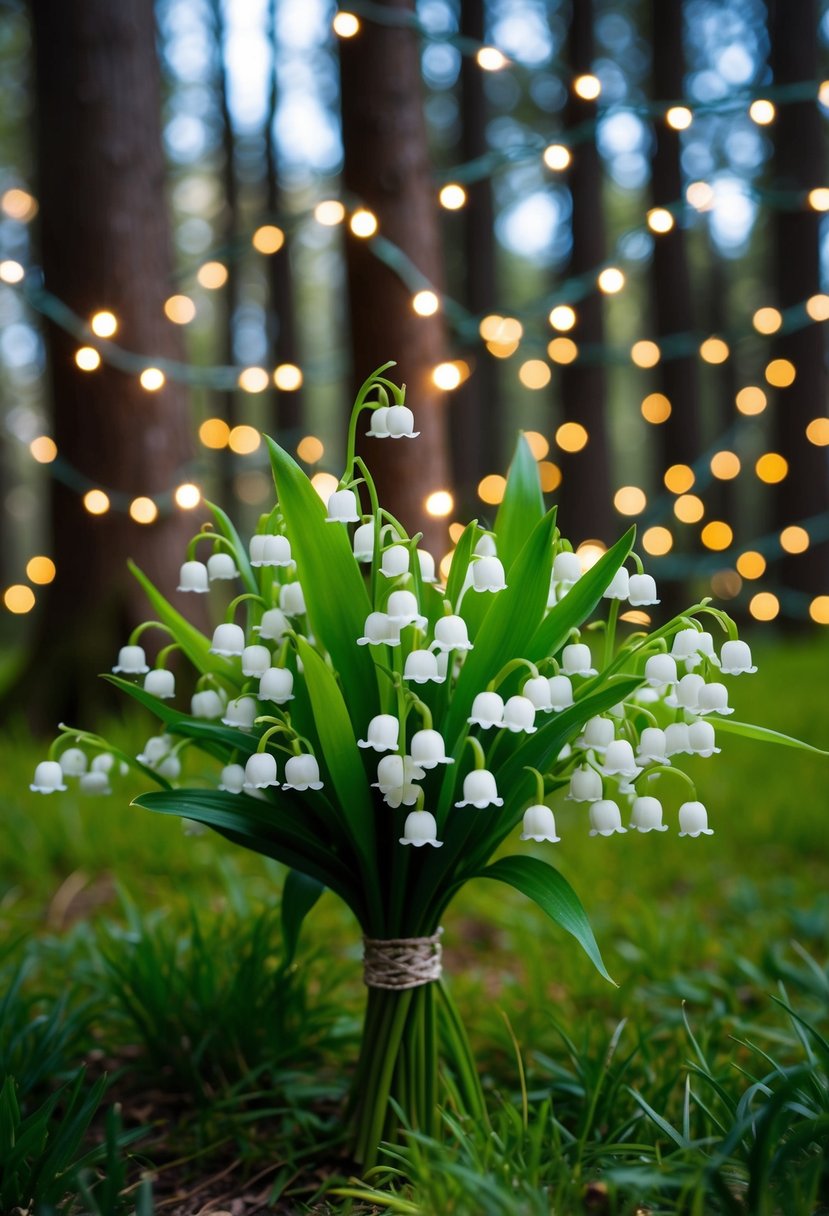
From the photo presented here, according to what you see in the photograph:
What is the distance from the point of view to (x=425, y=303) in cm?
253

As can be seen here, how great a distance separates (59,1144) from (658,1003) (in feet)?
4.75

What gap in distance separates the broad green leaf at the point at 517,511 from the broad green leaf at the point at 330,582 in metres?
0.27

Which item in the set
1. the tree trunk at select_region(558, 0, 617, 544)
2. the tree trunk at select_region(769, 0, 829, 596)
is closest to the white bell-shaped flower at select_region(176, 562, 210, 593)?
the tree trunk at select_region(558, 0, 617, 544)

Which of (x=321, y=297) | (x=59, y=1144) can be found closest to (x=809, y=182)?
(x=59, y=1144)

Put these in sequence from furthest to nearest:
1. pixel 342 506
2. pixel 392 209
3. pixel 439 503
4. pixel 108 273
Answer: pixel 108 273, pixel 392 209, pixel 439 503, pixel 342 506

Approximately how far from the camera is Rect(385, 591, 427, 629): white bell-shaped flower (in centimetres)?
133

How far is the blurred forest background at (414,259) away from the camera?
2.73 meters

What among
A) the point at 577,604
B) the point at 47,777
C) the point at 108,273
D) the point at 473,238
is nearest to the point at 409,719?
the point at 577,604

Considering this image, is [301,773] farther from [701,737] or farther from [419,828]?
[701,737]

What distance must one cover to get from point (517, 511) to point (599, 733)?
0.43 m

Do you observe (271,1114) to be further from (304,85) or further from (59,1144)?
(304,85)

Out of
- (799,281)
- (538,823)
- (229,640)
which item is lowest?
(538,823)

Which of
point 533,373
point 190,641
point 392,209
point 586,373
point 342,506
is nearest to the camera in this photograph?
point 342,506

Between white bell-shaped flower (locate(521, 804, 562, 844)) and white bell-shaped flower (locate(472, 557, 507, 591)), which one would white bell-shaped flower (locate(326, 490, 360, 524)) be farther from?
white bell-shaped flower (locate(521, 804, 562, 844))
